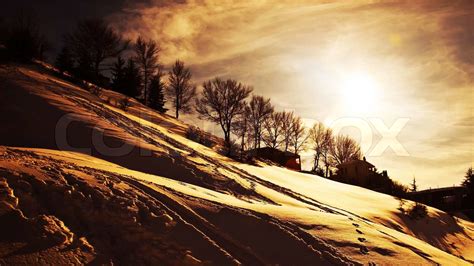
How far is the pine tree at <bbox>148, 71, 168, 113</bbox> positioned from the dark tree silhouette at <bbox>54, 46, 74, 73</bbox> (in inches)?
399

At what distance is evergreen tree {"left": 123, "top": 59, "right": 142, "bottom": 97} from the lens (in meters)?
36.7

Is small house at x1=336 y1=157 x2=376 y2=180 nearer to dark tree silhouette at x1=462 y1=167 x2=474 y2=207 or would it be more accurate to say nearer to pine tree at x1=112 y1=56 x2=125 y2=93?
dark tree silhouette at x1=462 y1=167 x2=474 y2=207

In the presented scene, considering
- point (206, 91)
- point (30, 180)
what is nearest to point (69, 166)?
point (30, 180)

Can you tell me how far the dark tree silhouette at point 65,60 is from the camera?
27503mm

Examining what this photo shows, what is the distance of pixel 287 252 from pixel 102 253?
262cm

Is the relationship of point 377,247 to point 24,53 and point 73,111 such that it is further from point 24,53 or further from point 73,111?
point 24,53

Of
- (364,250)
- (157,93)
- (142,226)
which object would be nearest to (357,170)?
(157,93)

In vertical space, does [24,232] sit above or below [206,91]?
below

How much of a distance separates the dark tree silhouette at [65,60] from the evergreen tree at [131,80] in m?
6.57

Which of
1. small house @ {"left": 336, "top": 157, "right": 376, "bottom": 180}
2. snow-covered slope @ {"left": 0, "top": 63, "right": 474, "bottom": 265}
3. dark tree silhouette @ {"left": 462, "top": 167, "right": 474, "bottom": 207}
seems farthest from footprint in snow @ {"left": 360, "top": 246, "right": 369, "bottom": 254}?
small house @ {"left": 336, "top": 157, "right": 376, "bottom": 180}

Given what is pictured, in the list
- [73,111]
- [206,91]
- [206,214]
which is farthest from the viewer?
[206,91]

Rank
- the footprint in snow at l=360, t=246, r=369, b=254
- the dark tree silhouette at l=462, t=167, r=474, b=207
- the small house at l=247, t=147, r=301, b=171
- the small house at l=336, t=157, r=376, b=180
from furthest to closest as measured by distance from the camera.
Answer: the small house at l=336, t=157, r=376, b=180 → the small house at l=247, t=147, r=301, b=171 → the dark tree silhouette at l=462, t=167, r=474, b=207 → the footprint in snow at l=360, t=246, r=369, b=254

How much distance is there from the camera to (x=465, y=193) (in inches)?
1102

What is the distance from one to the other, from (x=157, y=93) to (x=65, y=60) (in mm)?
12832
